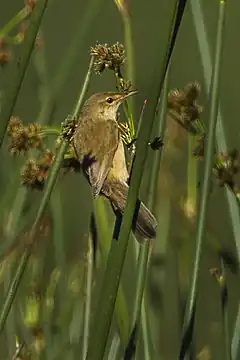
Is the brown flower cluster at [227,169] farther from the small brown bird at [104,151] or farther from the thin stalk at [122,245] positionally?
the thin stalk at [122,245]

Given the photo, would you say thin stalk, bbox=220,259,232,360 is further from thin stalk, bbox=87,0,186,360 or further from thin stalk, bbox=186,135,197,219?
thin stalk, bbox=87,0,186,360

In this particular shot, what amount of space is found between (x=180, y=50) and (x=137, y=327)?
5.35m

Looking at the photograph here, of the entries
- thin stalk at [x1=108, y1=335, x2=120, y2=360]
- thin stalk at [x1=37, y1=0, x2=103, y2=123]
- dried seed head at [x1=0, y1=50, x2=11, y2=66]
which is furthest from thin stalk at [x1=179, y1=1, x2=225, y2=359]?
dried seed head at [x1=0, y1=50, x2=11, y2=66]

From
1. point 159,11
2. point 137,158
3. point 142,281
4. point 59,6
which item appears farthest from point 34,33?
point 59,6

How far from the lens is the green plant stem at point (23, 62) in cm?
155

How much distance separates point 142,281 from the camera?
189 cm

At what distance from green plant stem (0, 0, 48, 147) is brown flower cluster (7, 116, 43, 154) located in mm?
282

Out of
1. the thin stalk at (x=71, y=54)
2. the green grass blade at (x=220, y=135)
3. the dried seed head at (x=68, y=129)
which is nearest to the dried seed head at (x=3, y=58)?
the thin stalk at (x=71, y=54)

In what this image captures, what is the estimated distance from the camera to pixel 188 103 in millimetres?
1994

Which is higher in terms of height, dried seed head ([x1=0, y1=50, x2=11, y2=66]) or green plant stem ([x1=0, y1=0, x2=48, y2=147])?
dried seed head ([x1=0, y1=50, x2=11, y2=66])

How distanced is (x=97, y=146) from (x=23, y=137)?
1.27 ft

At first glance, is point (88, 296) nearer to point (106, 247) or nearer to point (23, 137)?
point (106, 247)

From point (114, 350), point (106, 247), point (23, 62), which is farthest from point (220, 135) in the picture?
point (23, 62)

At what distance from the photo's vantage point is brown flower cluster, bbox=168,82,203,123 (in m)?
1.98
